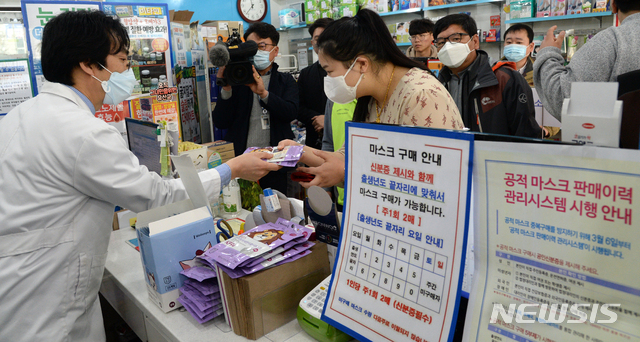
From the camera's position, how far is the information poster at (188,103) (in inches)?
187

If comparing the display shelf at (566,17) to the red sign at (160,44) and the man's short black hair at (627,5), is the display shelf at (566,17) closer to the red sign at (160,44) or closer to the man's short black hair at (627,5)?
the man's short black hair at (627,5)

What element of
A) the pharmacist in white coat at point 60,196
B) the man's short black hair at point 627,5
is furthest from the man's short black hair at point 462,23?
the pharmacist in white coat at point 60,196

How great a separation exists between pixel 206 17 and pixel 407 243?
7.49 meters

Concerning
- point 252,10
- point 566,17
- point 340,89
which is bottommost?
point 340,89

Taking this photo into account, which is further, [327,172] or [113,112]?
[113,112]

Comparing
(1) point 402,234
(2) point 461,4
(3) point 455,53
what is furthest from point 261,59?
(2) point 461,4

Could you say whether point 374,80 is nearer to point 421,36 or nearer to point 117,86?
point 117,86

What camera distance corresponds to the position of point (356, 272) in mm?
1017

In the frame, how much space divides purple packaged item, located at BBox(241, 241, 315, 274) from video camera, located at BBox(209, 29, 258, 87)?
1.95 meters

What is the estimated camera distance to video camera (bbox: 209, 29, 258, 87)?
304 centimetres

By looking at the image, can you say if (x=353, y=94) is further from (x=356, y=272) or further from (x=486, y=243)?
(x=486, y=243)

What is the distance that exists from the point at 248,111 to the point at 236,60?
1.33 ft

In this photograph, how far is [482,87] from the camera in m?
2.64

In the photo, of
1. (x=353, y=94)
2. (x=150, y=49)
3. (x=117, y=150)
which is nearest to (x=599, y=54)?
(x=353, y=94)
